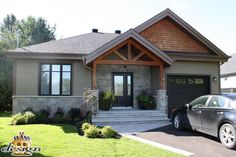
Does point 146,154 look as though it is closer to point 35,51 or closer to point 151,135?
point 151,135

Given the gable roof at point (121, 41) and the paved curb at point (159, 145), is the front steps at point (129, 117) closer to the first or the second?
the gable roof at point (121, 41)

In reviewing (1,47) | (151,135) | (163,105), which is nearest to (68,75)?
(163,105)

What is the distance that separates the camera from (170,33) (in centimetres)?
1631

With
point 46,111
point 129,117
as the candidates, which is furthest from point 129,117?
point 46,111

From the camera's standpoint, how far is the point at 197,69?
1555 cm

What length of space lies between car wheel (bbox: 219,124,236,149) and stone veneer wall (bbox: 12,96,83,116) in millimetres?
8524

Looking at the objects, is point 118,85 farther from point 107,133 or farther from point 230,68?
point 230,68

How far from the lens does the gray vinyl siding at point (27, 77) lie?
13602 mm

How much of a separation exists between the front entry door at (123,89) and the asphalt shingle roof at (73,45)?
239 cm

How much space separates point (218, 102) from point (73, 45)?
10.00 meters

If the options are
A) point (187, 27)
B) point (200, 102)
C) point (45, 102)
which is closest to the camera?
point (200, 102)

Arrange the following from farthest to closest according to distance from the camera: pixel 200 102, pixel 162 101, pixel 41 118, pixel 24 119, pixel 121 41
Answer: pixel 162 101
pixel 121 41
pixel 41 118
pixel 24 119
pixel 200 102

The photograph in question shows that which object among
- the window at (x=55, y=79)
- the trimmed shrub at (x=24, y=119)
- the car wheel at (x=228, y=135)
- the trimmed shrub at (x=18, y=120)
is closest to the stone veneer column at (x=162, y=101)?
the window at (x=55, y=79)

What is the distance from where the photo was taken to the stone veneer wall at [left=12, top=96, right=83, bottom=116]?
44.2 feet
